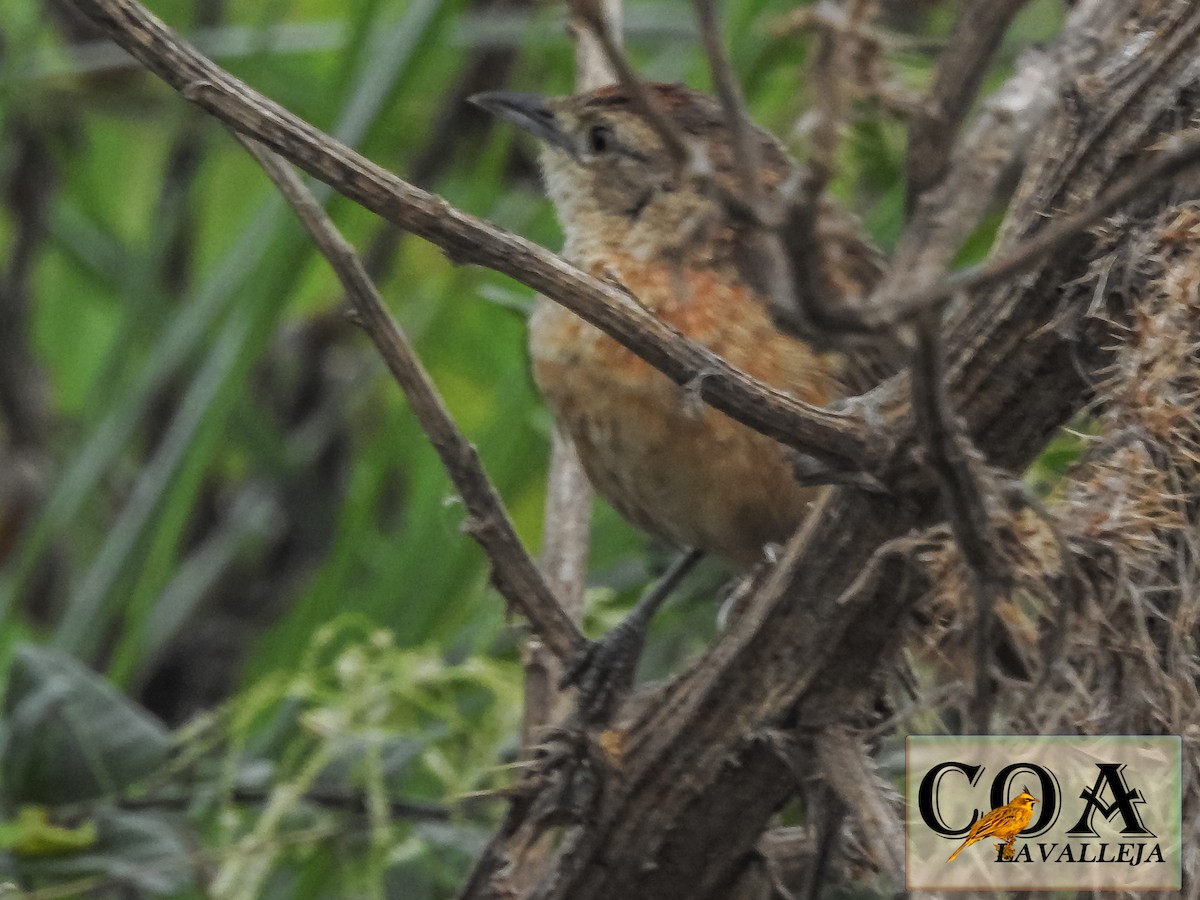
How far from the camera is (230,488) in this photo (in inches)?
200

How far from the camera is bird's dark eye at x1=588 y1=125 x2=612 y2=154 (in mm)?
2963

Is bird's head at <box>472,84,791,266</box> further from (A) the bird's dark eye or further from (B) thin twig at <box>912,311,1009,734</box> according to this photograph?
(B) thin twig at <box>912,311,1009,734</box>

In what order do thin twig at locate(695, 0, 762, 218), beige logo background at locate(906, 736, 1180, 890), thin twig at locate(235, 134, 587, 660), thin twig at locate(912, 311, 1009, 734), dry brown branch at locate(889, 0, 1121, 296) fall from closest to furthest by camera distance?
thin twig at locate(695, 0, 762, 218)
thin twig at locate(912, 311, 1009, 734)
beige logo background at locate(906, 736, 1180, 890)
thin twig at locate(235, 134, 587, 660)
dry brown branch at locate(889, 0, 1121, 296)

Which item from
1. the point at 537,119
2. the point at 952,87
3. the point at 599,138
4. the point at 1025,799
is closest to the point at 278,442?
the point at 537,119

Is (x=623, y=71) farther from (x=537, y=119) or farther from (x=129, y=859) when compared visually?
(x=537, y=119)

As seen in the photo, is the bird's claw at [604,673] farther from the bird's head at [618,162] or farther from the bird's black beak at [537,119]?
the bird's black beak at [537,119]

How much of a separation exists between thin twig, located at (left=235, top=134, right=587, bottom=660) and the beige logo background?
23.7 inches

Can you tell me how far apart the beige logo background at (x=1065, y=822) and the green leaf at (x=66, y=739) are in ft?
4.43

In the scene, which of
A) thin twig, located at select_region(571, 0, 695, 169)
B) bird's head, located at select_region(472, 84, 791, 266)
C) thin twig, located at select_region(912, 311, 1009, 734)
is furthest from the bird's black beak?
thin twig, located at select_region(571, 0, 695, 169)

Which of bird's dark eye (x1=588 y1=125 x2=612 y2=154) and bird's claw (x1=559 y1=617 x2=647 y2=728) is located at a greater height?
bird's dark eye (x1=588 y1=125 x2=612 y2=154)

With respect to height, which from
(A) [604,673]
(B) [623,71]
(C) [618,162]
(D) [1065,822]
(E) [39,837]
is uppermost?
(C) [618,162]

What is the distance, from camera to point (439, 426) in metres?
1.95

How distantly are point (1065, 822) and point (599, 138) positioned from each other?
1.67 meters

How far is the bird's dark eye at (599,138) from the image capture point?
9.72ft
